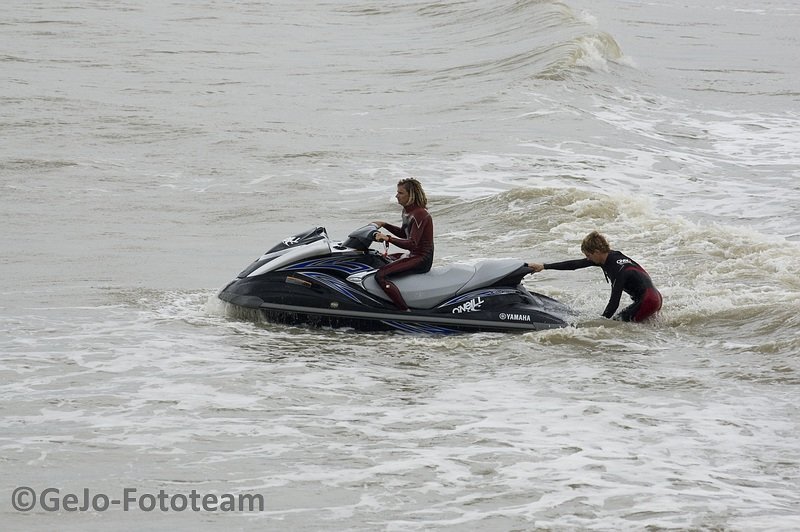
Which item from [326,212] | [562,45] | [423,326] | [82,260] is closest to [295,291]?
[423,326]

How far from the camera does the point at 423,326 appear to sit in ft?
31.7

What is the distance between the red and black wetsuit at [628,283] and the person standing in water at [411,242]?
1.10m

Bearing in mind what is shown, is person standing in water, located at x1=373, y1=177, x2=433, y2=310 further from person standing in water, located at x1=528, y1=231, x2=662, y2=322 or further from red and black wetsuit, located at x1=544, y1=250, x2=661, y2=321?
red and black wetsuit, located at x1=544, y1=250, x2=661, y2=321

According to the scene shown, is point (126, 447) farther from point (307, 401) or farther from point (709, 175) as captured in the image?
point (709, 175)

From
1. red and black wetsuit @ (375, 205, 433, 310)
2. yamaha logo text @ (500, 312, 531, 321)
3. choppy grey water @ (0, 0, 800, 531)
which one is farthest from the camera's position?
yamaha logo text @ (500, 312, 531, 321)

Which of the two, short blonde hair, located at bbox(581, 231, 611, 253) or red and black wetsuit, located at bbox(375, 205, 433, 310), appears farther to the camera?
short blonde hair, located at bbox(581, 231, 611, 253)

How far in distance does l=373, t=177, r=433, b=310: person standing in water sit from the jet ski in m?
0.08

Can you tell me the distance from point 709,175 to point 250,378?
11836 mm

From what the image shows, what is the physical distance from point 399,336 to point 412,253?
0.73m

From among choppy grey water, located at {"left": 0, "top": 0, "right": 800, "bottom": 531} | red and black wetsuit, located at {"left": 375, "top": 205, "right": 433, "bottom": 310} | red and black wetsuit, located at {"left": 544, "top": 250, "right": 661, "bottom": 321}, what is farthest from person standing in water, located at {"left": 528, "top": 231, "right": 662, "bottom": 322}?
red and black wetsuit, located at {"left": 375, "top": 205, "right": 433, "bottom": 310}

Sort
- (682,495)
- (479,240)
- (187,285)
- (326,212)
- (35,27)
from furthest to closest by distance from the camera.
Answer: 1. (35,27)
2. (326,212)
3. (479,240)
4. (187,285)
5. (682,495)

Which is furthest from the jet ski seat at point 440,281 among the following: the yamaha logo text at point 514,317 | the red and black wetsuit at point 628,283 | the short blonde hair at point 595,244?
the short blonde hair at point 595,244

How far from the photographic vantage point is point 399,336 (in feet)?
31.7

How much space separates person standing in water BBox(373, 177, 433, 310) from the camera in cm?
962
